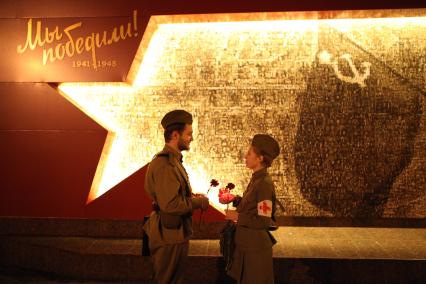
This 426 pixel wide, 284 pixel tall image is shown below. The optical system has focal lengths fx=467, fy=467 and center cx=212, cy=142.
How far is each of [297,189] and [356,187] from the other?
74 centimetres

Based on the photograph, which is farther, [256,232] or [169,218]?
[256,232]

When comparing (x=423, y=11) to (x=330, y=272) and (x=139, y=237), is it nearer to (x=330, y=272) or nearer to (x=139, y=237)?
(x=330, y=272)

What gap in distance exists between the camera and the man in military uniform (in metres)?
3.33

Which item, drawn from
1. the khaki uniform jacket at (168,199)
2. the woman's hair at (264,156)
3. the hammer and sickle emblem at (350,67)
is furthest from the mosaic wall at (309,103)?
the khaki uniform jacket at (168,199)

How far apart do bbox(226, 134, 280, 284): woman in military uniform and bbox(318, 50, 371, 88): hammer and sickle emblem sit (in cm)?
283

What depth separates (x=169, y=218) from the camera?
11.0ft

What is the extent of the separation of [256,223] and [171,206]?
65 cm

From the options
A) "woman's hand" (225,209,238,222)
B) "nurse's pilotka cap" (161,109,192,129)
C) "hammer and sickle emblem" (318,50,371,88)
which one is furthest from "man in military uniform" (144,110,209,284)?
"hammer and sickle emblem" (318,50,371,88)

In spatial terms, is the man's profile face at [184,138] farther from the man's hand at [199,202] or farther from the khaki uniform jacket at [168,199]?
the man's hand at [199,202]

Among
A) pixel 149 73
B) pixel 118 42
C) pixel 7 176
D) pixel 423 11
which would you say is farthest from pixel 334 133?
pixel 7 176

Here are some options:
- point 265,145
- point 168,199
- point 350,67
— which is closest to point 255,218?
point 265,145

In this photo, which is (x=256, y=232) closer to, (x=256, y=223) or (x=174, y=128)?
(x=256, y=223)

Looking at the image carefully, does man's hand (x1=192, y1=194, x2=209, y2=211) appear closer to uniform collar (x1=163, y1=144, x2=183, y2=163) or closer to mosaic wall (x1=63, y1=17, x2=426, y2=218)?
uniform collar (x1=163, y1=144, x2=183, y2=163)

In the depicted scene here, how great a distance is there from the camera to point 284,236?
5844 mm
